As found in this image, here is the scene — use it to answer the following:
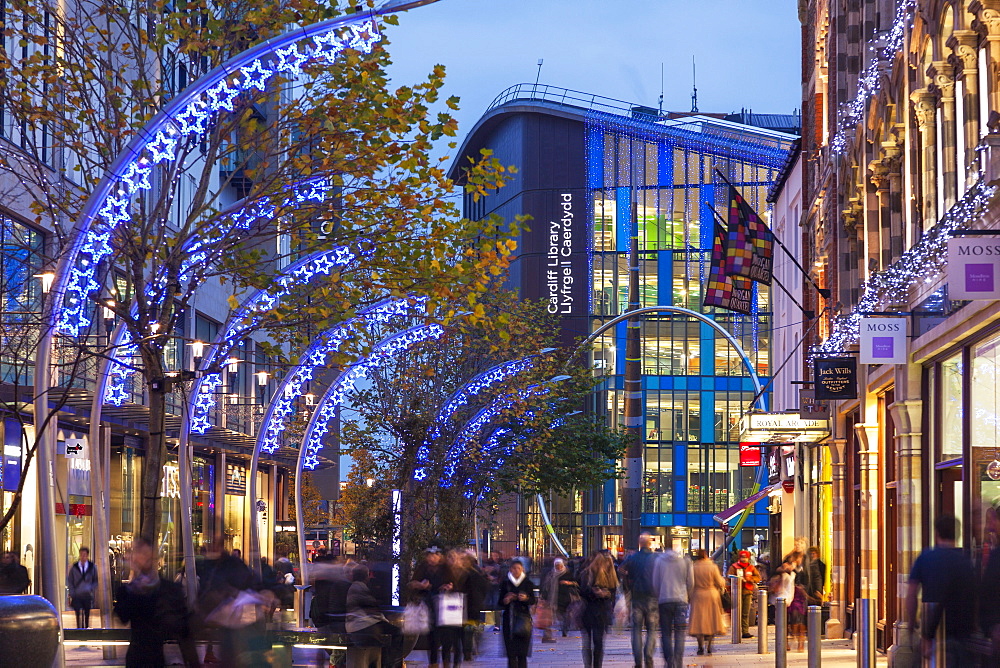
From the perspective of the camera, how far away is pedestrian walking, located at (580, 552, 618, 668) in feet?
70.2

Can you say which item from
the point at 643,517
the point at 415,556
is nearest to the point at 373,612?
the point at 415,556

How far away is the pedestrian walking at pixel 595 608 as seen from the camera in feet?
70.2

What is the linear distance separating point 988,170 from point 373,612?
815 cm

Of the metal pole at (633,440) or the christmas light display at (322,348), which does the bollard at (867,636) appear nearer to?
the christmas light display at (322,348)

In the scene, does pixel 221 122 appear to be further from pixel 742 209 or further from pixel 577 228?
pixel 577 228

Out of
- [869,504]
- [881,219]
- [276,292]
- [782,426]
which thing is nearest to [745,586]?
[782,426]

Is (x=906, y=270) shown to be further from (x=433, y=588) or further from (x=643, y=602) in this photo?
(x=433, y=588)

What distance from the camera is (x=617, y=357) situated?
87.8 m

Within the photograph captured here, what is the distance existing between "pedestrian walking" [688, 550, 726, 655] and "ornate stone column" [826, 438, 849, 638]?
5.74m

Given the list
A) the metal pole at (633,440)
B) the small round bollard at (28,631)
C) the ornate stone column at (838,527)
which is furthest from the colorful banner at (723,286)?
the small round bollard at (28,631)

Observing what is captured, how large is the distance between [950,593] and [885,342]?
362 inches

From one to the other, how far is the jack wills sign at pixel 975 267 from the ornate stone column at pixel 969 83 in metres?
2.59

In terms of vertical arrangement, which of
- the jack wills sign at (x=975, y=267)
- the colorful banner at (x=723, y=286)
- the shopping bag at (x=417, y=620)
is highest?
the colorful banner at (x=723, y=286)

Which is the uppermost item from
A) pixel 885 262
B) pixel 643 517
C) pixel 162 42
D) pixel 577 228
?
pixel 577 228
